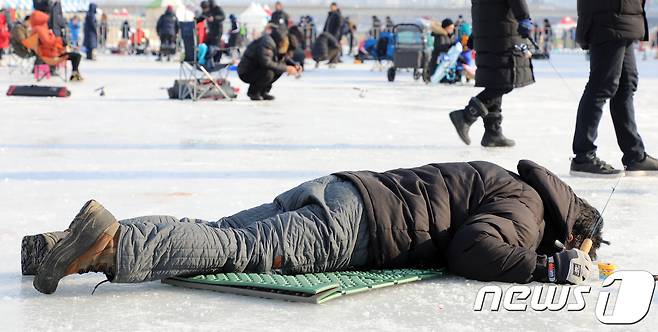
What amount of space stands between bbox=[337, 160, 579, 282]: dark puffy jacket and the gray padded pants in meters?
0.07

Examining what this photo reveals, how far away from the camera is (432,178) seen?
147 inches

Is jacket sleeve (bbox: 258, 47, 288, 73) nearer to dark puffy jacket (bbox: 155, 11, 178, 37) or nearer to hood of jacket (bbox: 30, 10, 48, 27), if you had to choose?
hood of jacket (bbox: 30, 10, 48, 27)

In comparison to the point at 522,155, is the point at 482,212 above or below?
above

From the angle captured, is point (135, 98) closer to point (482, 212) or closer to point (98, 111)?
point (98, 111)

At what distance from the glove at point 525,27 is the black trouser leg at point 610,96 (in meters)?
0.82

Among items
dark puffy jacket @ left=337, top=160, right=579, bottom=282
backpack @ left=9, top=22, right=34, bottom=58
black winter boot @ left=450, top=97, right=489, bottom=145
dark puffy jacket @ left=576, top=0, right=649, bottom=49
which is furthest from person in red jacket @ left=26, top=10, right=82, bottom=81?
dark puffy jacket @ left=337, top=160, right=579, bottom=282

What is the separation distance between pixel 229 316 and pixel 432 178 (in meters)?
0.86

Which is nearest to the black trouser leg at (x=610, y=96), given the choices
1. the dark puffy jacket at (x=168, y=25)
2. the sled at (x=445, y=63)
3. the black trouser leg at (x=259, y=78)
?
the black trouser leg at (x=259, y=78)

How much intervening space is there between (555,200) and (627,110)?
295 cm

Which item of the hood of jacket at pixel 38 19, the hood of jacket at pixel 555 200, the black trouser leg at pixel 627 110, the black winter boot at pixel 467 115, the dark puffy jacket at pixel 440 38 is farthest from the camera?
the dark puffy jacket at pixel 440 38

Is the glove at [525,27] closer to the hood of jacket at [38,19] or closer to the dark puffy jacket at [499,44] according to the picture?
the dark puffy jacket at [499,44]

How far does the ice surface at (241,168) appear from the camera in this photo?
326cm

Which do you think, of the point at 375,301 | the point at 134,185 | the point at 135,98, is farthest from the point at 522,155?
the point at 135,98

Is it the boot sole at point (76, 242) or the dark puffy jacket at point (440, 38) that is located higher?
the boot sole at point (76, 242)
